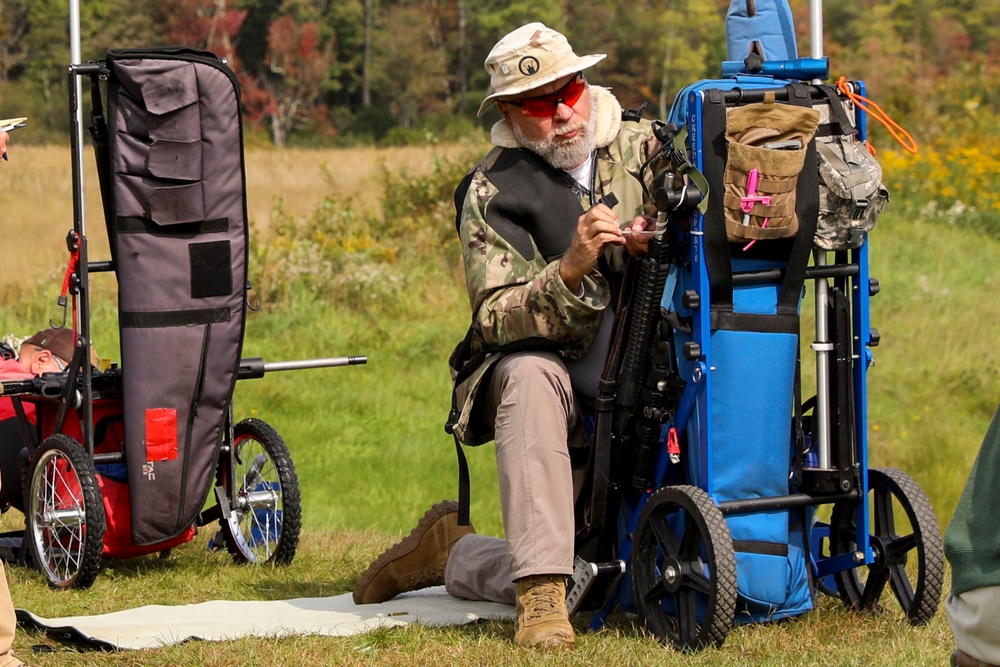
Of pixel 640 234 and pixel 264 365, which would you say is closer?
pixel 640 234

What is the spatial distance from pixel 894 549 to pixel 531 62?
175cm

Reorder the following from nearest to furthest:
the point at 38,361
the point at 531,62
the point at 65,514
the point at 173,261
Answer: the point at 531,62
the point at 65,514
the point at 173,261
the point at 38,361

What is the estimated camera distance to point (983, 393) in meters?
10.8

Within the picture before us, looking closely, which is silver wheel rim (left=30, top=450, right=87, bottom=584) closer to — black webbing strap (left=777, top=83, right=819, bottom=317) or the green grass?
the green grass

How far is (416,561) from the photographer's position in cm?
480

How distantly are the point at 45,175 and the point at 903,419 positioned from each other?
1381cm

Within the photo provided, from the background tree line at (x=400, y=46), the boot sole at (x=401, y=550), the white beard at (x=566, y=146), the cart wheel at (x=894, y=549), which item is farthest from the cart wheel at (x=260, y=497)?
the background tree line at (x=400, y=46)

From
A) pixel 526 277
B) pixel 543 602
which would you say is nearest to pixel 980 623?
pixel 543 602

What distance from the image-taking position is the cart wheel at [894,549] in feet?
13.2

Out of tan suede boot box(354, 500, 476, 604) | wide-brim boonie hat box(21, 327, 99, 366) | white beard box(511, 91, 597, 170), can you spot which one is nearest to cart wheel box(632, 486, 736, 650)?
tan suede boot box(354, 500, 476, 604)

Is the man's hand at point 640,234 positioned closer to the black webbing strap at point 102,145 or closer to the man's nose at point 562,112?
the man's nose at point 562,112

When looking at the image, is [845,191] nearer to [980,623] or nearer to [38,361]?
[980,623]

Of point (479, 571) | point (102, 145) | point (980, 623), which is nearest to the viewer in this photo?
point (980, 623)

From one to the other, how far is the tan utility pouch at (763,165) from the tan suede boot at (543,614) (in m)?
1.07
